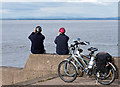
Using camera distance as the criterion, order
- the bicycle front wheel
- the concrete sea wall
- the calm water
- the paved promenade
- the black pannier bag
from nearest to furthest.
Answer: the black pannier bag, the paved promenade, the bicycle front wheel, the concrete sea wall, the calm water

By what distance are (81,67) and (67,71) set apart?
41 centimetres

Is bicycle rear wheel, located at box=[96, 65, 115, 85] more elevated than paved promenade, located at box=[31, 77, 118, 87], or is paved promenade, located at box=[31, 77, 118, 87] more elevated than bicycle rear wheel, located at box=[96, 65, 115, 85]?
bicycle rear wheel, located at box=[96, 65, 115, 85]

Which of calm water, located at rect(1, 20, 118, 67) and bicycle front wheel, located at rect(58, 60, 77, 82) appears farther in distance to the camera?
calm water, located at rect(1, 20, 118, 67)

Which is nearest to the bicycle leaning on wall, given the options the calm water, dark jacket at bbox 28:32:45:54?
dark jacket at bbox 28:32:45:54

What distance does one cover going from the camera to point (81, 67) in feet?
24.8

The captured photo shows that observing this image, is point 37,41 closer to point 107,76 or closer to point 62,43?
point 62,43

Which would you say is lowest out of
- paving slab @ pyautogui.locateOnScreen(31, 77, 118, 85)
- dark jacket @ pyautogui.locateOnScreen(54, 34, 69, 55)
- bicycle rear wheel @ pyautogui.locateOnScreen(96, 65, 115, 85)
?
paving slab @ pyautogui.locateOnScreen(31, 77, 118, 85)

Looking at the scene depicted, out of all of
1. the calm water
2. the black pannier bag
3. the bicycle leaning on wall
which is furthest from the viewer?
the calm water

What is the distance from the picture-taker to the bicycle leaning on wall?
275 inches

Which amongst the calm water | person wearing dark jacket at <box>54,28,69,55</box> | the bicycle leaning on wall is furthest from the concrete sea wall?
the calm water

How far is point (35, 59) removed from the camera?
8.60m

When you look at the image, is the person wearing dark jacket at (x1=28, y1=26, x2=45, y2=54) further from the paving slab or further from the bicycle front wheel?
the paving slab

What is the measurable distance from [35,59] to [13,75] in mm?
1160

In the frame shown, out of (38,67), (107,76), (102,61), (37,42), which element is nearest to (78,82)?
(107,76)
